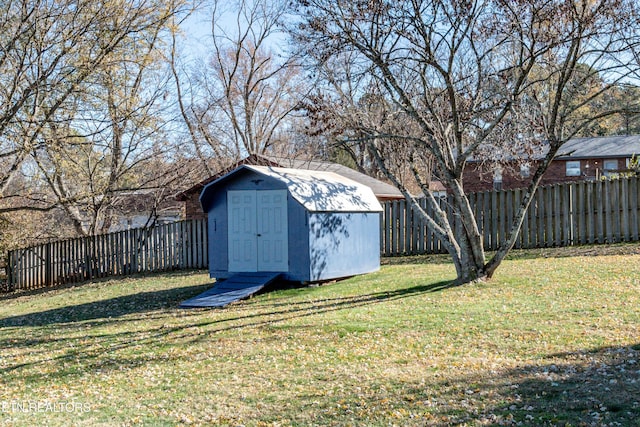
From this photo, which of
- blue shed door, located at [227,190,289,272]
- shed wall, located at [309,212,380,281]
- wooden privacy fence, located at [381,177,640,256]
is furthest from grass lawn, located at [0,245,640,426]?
wooden privacy fence, located at [381,177,640,256]

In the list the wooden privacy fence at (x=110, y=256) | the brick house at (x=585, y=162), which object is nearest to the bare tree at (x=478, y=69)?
the wooden privacy fence at (x=110, y=256)

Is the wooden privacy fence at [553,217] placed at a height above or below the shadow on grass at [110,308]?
above

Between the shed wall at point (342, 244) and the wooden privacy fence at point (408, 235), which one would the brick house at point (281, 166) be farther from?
the shed wall at point (342, 244)

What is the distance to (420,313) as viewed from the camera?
33.3 ft

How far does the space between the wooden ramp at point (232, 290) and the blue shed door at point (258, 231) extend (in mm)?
281

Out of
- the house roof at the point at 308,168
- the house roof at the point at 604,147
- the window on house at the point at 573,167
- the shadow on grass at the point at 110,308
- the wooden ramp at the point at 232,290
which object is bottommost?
the shadow on grass at the point at 110,308

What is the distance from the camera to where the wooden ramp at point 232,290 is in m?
13.0

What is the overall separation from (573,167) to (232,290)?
26914mm

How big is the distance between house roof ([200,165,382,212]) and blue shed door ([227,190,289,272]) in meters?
0.40

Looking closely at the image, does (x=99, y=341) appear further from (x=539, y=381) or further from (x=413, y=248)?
(x=413, y=248)

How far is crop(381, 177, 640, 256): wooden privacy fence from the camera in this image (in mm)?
17094

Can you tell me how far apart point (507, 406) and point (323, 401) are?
172 cm

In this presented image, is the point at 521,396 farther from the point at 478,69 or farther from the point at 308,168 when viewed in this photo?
the point at 308,168

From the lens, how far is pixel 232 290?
45.8ft
